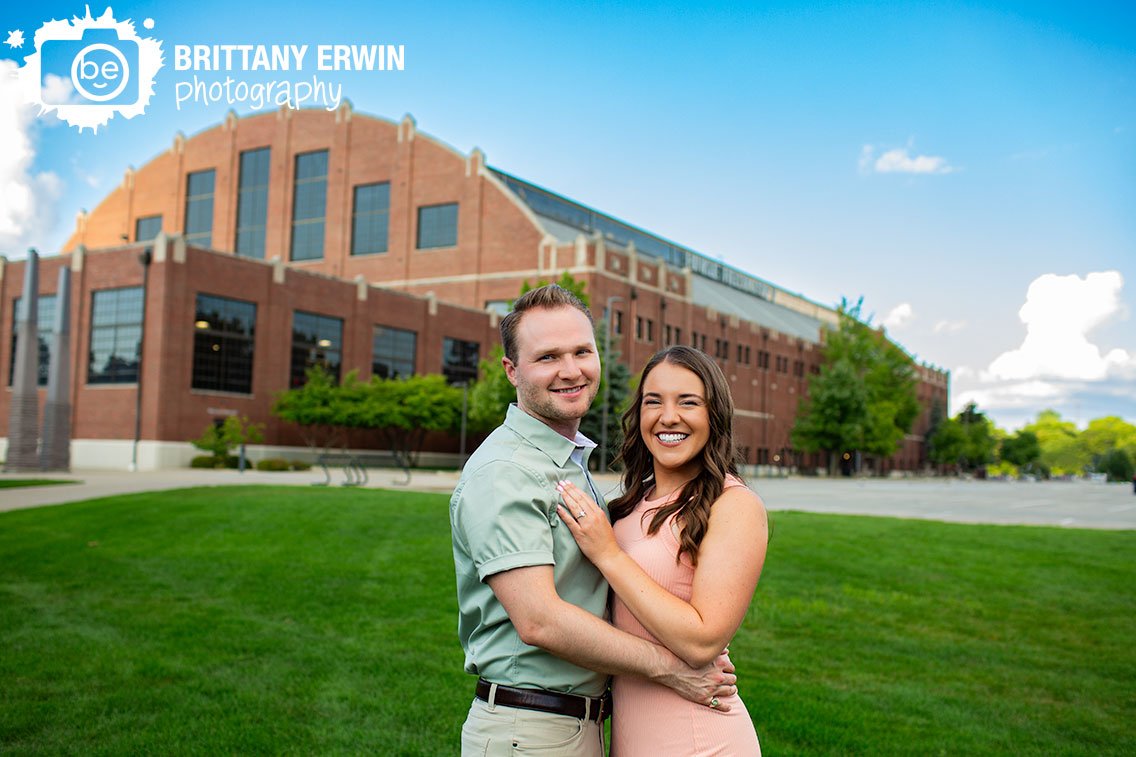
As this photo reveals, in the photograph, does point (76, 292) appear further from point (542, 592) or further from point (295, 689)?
point (542, 592)

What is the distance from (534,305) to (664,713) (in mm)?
1288

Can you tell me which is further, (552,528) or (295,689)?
(295,689)

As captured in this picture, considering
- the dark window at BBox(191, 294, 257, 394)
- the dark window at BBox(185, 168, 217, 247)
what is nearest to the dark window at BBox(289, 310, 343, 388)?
the dark window at BBox(191, 294, 257, 394)

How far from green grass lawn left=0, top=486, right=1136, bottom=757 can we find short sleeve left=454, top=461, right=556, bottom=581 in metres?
3.43

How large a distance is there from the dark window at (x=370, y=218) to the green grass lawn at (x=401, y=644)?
51487 mm

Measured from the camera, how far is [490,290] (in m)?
60.0

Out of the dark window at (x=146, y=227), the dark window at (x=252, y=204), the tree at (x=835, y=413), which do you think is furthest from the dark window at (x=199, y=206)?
the tree at (x=835, y=413)

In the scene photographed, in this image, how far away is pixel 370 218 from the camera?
65188mm

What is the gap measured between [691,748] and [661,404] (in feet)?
3.45

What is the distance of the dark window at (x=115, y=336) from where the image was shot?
4347 centimetres

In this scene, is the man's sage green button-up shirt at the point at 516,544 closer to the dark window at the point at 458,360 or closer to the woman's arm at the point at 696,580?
the woman's arm at the point at 696,580

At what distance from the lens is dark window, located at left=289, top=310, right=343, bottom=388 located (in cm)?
4875

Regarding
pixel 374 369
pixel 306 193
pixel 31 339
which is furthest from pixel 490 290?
pixel 31 339

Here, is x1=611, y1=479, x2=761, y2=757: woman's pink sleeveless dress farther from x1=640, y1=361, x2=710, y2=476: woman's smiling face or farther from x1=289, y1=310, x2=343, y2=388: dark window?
x1=289, y1=310, x2=343, y2=388: dark window
